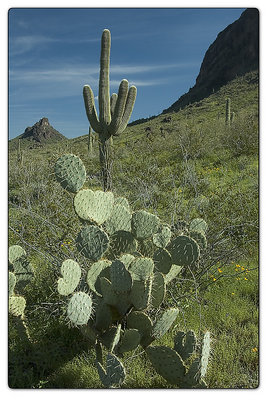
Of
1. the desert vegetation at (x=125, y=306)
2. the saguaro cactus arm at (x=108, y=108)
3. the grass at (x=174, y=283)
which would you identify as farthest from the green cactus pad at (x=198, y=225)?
the saguaro cactus arm at (x=108, y=108)

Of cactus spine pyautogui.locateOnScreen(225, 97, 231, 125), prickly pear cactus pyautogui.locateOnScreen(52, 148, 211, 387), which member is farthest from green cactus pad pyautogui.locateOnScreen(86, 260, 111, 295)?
cactus spine pyautogui.locateOnScreen(225, 97, 231, 125)

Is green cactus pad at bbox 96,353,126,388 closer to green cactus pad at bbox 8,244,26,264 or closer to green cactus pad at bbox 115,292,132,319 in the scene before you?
green cactus pad at bbox 115,292,132,319

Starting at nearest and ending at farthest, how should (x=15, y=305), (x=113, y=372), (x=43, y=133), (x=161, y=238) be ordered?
(x=113, y=372), (x=15, y=305), (x=161, y=238), (x=43, y=133)

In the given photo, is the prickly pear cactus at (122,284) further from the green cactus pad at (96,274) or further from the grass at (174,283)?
the grass at (174,283)

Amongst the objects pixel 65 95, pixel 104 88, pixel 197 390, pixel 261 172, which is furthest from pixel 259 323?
pixel 104 88

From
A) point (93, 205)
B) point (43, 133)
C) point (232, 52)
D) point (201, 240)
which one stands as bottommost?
point (201, 240)

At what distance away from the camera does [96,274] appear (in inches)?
100

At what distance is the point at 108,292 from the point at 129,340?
1.05 feet

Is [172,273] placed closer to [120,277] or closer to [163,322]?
[163,322]

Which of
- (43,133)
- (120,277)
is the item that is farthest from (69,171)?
(43,133)

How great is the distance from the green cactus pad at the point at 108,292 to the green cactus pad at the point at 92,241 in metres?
0.18
